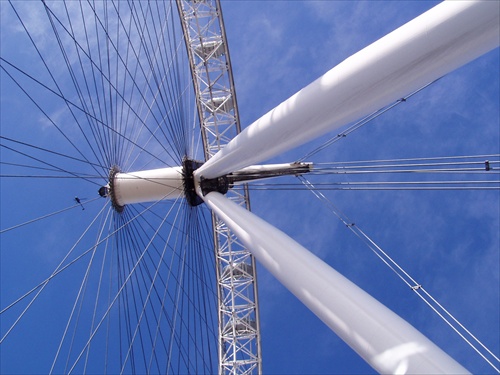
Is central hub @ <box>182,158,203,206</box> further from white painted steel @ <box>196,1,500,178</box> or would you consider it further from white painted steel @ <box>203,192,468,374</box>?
white painted steel @ <box>196,1,500,178</box>

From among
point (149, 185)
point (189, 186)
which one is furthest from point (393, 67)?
point (149, 185)

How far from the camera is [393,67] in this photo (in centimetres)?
448

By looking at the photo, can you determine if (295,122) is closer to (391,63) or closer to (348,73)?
(348,73)

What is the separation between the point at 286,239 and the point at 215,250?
48.9 ft

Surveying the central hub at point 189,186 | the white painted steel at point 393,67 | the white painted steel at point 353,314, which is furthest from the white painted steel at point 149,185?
the white painted steel at point 393,67

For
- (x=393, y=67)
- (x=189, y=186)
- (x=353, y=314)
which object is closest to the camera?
(x=393, y=67)

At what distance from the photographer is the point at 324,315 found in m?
5.16

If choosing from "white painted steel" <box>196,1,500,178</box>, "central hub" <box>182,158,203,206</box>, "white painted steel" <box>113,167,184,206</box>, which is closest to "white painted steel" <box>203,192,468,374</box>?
"white painted steel" <box>196,1,500,178</box>

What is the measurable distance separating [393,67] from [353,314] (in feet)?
7.81

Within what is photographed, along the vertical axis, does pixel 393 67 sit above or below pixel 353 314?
above

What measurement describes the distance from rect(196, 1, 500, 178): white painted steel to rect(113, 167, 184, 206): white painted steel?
25.7 feet

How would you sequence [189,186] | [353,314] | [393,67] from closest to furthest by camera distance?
[393,67] → [353,314] → [189,186]

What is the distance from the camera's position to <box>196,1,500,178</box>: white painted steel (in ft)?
12.6

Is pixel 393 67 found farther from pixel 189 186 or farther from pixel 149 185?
pixel 149 185
